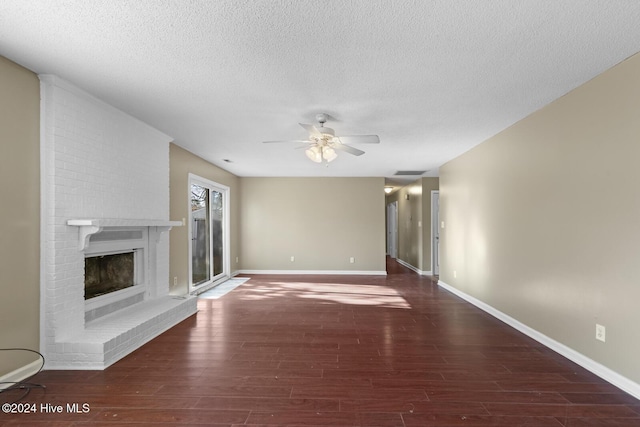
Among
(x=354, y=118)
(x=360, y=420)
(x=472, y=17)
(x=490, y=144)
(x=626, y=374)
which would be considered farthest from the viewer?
(x=490, y=144)

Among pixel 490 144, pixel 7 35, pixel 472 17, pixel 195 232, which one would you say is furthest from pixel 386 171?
pixel 7 35

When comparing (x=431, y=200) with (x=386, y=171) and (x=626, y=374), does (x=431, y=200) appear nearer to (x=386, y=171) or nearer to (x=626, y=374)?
(x=386, y=171)

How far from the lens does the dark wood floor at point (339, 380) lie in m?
1.97

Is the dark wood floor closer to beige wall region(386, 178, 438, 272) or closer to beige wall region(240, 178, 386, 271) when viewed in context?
beige wall region(386, 178, 438, 272)

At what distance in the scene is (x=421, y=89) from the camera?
8.87ft

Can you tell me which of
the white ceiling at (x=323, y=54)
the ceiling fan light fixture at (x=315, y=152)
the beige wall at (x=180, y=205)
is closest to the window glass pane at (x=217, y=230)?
the beige wall at (x=180, y=205)

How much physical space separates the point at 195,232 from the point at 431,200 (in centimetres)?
523

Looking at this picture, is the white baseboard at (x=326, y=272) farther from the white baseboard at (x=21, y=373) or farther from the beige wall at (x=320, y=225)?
the white baseboard at (x=21, y=373)

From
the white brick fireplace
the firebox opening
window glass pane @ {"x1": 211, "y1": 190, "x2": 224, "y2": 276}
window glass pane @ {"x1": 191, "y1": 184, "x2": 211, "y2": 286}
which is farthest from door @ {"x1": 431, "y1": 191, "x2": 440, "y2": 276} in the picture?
the firebox opening

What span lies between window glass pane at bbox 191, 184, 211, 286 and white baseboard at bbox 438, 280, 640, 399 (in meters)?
4.61

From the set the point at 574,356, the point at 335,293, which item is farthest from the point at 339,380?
the point at 335,293

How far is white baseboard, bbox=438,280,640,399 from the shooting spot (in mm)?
2215

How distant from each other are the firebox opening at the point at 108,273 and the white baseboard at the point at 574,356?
4.44 meters

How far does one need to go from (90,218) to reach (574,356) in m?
4.48
